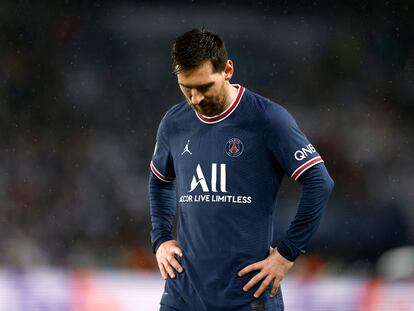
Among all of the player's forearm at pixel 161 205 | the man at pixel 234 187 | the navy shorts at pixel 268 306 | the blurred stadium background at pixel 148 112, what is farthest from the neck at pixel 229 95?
the blurred stadium background at pixel 148 112

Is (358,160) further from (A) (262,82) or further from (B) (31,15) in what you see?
(B) (31,15)

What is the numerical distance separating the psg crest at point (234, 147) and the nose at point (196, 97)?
17 cm

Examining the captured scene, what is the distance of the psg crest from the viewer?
222 cm

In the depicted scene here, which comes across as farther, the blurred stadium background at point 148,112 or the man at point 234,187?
the blurred stadium background at point 148,112

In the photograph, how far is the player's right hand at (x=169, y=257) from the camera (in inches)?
91.1

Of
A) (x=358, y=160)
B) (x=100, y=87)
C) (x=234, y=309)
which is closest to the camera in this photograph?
(x=234, y=309)

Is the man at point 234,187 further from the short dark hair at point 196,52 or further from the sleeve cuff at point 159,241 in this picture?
the sleeve cuff at point 159,241

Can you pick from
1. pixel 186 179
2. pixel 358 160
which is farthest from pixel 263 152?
pixel 358 160

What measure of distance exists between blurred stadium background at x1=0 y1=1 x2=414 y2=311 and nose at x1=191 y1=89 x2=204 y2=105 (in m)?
3.10

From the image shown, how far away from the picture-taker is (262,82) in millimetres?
5988

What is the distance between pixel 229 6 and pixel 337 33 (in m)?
0.92

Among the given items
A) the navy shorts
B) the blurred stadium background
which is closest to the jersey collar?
the navy shorts

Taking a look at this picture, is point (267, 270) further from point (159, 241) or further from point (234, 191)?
point (159, 241)

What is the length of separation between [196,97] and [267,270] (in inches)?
21.6
